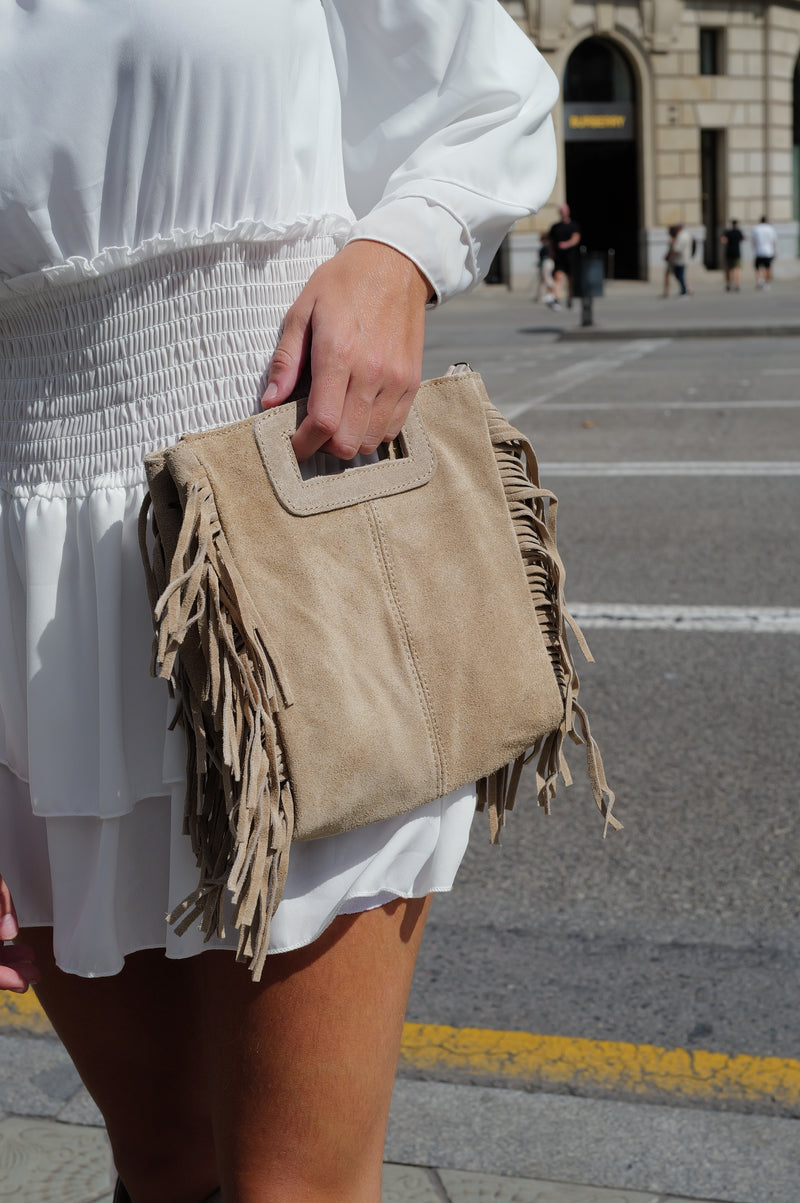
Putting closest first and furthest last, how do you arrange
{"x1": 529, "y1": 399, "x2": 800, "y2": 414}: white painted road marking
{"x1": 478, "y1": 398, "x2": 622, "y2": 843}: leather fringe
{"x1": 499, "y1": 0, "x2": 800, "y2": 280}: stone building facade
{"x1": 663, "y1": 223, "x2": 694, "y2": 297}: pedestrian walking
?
{"x1": 478, "y1": 398, "x2": 622, "y2": 843}: leather fringe → {"x1": 529, "y1": 399, "x2": 800, "y2": 414}: white painted road marking → {"x1": 663, "y1": 223, "x2": 694, "y2": 297}: pedestrian walking → {"x1": 499, "y1": 0, "x2": 800, "y2": 280}: stone building facade

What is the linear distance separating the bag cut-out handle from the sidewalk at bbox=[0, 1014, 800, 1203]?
143cm

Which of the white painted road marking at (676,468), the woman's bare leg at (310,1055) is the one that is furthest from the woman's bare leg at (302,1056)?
the white painted road marking at (676,468)

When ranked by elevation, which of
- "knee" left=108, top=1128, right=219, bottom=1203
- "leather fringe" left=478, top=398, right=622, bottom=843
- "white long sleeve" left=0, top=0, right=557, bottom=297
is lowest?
"knee" left=108, top=1128, right=219, bottom=1203

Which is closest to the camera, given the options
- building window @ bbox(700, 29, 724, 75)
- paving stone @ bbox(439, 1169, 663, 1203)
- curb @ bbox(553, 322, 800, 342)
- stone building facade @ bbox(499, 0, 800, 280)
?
paving stone @ bbox(439, 1169, 663, 1203)

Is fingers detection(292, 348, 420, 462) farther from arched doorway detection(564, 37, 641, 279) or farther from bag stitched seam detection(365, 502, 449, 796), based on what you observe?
arched doorway detection(564, 37, 641, 279)

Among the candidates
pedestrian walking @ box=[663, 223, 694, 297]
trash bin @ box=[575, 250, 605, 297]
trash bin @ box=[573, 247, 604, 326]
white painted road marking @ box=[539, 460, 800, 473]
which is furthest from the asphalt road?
pedestrian walking @ box=[663, 223, 694, 297]

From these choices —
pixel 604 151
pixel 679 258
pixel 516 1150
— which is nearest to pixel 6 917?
pixel 516 1150

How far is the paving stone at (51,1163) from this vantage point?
223 centimetres

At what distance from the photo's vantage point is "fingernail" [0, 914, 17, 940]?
138 centimetres

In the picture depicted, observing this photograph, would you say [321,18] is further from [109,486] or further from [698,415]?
[698,415]

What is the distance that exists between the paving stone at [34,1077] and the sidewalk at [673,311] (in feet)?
44.2

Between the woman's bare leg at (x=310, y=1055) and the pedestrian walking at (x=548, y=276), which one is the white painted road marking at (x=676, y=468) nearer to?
the woman's bare leg at (x=310, y=1055)

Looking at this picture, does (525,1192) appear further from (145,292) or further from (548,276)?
(548,276)

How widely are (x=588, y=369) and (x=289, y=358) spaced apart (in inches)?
551
